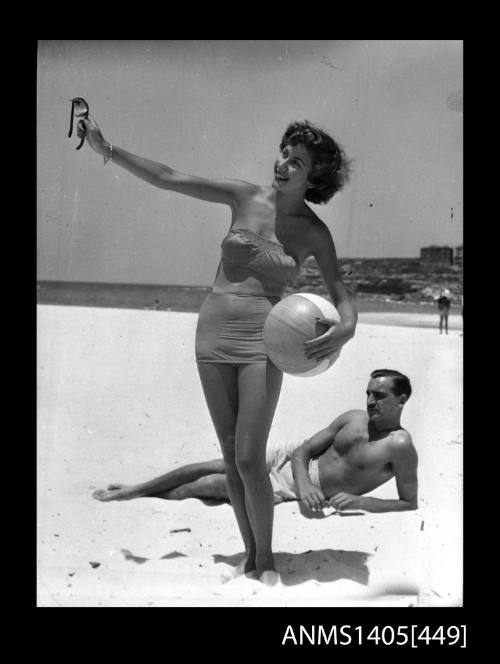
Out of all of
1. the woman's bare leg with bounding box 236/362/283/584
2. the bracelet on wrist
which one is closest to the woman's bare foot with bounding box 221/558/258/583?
the woman's bare leg with bounding box 236/362/283/584

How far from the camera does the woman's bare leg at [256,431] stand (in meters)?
3.90

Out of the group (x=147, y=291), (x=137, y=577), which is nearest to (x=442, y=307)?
(x=137, y=577)

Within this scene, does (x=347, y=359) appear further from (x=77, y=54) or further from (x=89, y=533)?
(x=77, y=54)

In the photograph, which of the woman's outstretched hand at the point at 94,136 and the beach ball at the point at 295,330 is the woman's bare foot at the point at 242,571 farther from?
the woman's outstretched hand at the point at 94,136

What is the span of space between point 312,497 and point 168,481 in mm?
1094

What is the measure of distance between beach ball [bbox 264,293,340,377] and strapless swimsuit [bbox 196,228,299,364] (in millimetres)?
136

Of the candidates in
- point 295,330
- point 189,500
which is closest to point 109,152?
point 295,330

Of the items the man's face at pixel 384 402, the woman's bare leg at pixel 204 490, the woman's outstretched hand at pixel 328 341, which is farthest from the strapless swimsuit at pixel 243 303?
the woman's bare leg at pixel 204 490

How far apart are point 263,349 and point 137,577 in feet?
4.61

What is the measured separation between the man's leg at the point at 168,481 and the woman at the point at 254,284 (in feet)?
3.38

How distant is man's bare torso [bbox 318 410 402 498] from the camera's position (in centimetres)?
459

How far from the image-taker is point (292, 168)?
4047mm

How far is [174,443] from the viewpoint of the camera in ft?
18.6

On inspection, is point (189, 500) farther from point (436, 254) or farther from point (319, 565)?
point (436, 254)
